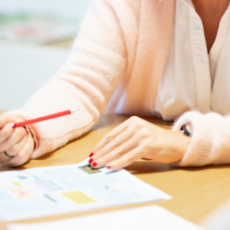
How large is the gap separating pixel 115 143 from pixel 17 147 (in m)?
0.17

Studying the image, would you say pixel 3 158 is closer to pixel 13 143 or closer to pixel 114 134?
pixel 13 143

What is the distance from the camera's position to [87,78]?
32.7 inches

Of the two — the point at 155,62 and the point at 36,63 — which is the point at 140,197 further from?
the point at 36,63

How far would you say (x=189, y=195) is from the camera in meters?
0.48

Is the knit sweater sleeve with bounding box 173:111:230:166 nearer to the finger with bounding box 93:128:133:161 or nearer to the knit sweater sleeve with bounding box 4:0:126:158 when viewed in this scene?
the finger with bounding box 93:128:133:161

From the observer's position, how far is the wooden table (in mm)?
428

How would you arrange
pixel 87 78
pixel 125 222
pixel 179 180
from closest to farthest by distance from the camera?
1. pixel 125 222
2. pixel 179 180
3. pixel 87 78

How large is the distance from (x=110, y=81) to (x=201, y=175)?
0.40 m

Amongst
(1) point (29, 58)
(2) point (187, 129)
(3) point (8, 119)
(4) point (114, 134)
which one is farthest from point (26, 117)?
(1) point (29, 58)

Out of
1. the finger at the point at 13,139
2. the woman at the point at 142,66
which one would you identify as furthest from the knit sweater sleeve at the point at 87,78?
the finger at the point at 13,139

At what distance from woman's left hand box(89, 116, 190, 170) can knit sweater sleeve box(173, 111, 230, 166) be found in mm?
18

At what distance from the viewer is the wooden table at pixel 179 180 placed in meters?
0.43

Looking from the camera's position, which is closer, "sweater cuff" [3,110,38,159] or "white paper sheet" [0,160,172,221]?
"white paper sheet" [0,160,172,221]

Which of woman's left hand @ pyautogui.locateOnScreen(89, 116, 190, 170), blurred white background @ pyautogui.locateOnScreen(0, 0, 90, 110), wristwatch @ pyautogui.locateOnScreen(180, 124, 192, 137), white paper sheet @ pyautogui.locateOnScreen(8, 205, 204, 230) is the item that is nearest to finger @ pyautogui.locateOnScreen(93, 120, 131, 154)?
woman's left hand @ pyautogui.locateOnScreen(89, 116, 190, 170)
